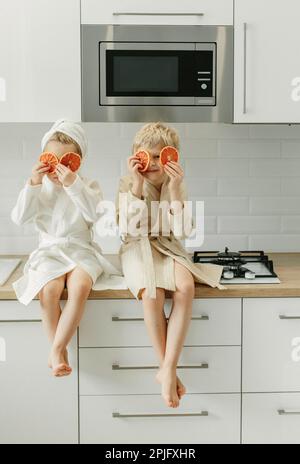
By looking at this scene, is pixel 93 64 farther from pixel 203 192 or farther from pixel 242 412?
pixel 242 412

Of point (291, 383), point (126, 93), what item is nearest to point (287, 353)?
point (291, 383)

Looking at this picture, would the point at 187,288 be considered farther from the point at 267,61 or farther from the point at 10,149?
the point at 10,149

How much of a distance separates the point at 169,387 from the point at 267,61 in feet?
4.09

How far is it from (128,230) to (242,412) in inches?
30.4

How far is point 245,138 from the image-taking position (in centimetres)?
333

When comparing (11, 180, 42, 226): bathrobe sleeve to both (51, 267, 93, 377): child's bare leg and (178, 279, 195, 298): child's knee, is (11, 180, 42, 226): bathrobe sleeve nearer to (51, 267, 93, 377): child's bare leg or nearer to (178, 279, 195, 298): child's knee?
(51, 267, 93, 377): child's bare leg

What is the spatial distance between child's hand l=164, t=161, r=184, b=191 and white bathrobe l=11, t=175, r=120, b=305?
28 cm

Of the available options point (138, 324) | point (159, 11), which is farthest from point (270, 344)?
point (159, 11)

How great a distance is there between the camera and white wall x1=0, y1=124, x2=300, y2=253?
3299 mm

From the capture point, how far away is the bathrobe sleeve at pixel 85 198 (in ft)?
8.95

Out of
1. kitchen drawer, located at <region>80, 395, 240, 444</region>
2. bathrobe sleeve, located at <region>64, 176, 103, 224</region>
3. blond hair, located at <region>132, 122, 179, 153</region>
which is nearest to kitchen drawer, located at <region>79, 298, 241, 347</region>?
kitchen drawer, located at <region>80, 395, 240, 444</region>

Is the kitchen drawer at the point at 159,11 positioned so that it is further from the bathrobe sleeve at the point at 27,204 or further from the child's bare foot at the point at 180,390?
the child's bare foot at the point at 180,390

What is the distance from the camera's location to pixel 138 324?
2746 mm

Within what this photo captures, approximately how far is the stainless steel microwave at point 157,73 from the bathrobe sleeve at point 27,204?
36 cm
